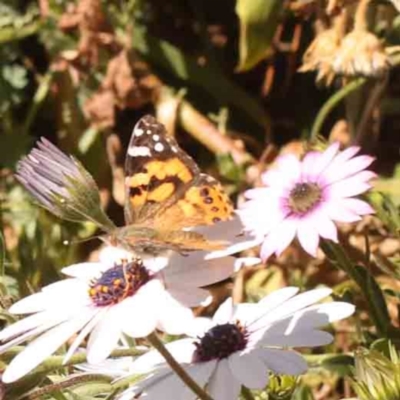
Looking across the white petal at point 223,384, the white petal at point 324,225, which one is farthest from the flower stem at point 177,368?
the white petal at point 324,225

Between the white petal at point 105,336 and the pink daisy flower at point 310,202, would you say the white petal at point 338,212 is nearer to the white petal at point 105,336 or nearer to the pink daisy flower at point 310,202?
the pink daisy flower at point 310,202

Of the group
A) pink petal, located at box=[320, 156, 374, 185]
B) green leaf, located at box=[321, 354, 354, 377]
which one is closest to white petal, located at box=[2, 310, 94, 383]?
pink petal, located at box=[320, 156, 374, 185]

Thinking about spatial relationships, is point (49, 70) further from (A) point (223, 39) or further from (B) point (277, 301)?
(B) point (277, 301)

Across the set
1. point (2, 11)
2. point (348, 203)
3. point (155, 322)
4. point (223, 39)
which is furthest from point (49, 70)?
point (155, 322)

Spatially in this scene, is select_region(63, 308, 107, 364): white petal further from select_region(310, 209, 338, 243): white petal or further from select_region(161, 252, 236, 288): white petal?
select_region(310, 209, 338, 243): white petal

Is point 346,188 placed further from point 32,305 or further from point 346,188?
point 32,305

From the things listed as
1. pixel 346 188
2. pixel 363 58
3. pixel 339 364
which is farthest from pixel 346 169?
pixel 363 58
